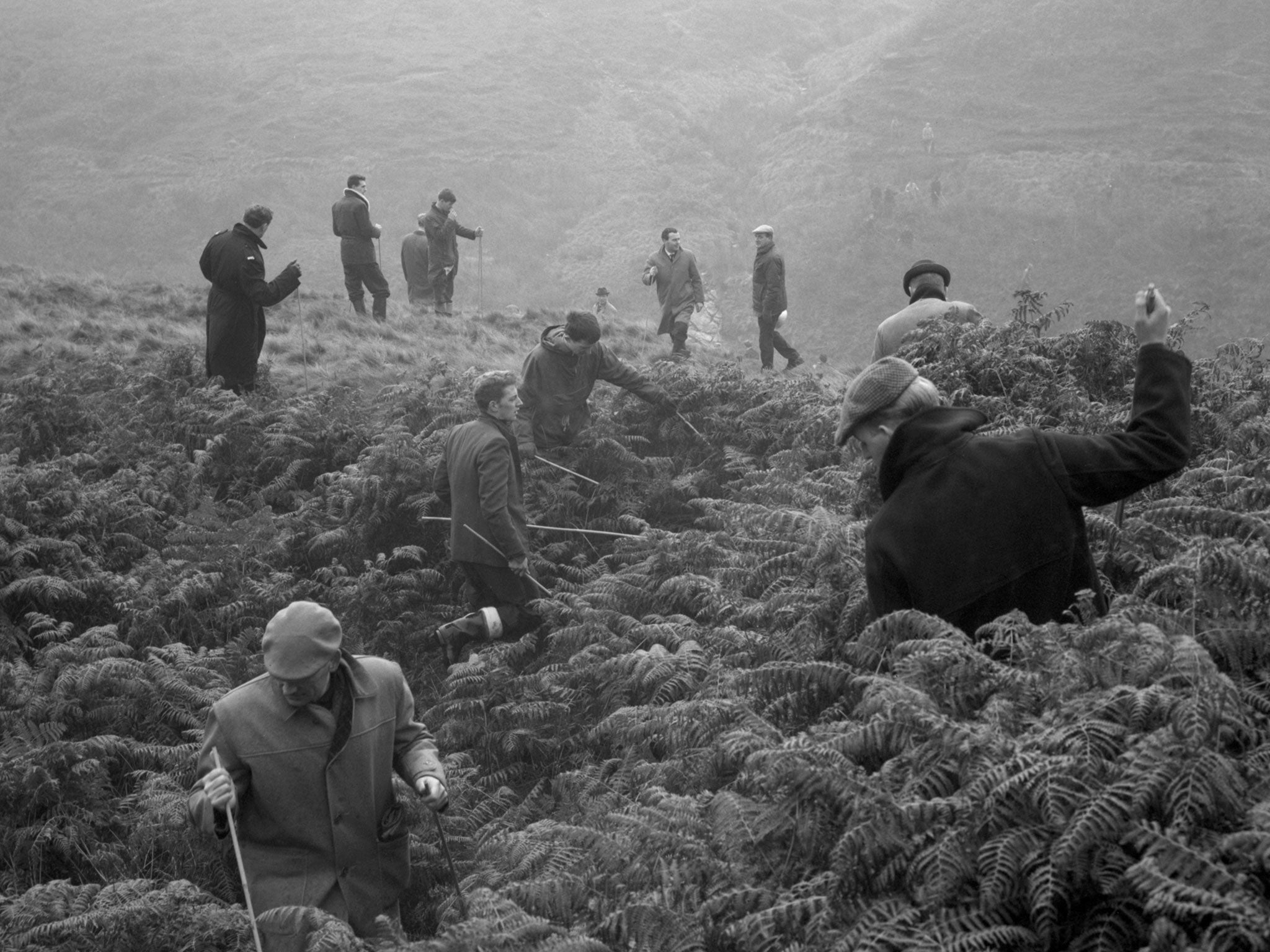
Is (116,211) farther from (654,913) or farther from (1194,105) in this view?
(654,913)

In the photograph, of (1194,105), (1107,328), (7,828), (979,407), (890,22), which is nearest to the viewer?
(7,828)

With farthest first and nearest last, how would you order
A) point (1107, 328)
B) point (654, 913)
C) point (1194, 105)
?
1. point (1194, 105)
2. point (1107, 328)
3. point (654, 913)

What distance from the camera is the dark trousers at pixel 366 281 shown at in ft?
59.0

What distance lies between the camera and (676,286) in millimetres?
18453

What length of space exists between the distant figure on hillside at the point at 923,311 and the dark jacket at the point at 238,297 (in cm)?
599

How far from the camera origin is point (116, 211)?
158 feet

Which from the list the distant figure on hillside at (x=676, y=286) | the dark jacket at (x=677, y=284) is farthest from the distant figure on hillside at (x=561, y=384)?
the dark jacket at (x=677, y=284)

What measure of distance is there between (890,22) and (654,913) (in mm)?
77331

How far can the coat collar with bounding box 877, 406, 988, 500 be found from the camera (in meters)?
4.05

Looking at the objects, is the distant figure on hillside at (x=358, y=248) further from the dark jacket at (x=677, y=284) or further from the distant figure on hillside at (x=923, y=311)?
Answer: the distant figure on hillside at (x=923, y=311)

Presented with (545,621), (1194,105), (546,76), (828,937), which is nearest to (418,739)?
(828,937)

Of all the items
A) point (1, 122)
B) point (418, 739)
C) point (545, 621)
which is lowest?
point (545, 621)

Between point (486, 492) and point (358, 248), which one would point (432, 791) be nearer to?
point (486, 492)

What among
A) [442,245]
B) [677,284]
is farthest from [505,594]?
[442,245]
